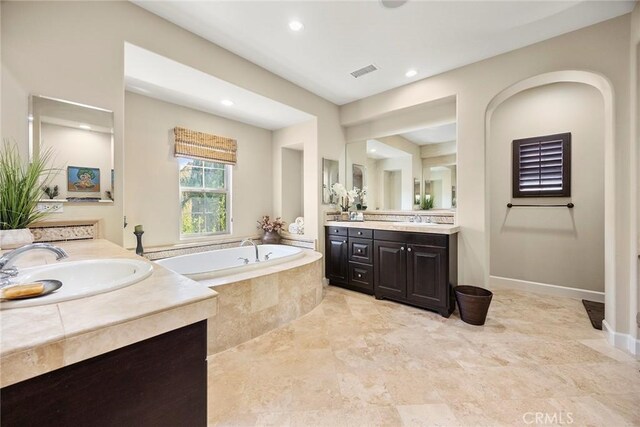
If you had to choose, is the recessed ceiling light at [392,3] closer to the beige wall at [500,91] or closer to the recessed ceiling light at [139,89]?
the beige wall at [500,91]

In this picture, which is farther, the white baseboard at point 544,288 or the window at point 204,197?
the window at point 204,197

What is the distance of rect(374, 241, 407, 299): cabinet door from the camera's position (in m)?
2.93

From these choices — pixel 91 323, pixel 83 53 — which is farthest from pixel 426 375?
pixel 83 53

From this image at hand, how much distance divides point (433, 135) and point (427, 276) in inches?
72.7

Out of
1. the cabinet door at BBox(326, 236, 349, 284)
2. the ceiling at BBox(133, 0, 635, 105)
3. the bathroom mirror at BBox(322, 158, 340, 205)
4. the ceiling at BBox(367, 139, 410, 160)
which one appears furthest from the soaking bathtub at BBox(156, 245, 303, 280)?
the ceiling at BBox(133, 0, 635, 105)

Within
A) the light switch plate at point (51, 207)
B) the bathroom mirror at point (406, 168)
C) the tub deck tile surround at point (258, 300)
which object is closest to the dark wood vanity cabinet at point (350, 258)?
the tub deck tile surround at point (258, 300)

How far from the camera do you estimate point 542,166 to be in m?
3.26

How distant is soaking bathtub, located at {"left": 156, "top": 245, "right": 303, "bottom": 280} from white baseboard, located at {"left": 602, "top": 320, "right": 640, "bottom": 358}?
284 centimetres

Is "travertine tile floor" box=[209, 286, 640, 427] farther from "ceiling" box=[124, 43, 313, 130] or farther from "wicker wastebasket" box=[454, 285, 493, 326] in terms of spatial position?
"ceiling" box=[124, 43, 313, 130]

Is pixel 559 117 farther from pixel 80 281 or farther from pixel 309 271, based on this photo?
pixel 80 281

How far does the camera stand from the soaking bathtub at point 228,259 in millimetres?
2676

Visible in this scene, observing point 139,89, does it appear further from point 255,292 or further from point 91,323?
point 91,323

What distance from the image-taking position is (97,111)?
1.90m

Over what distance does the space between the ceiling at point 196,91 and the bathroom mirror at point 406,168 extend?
114 cm
